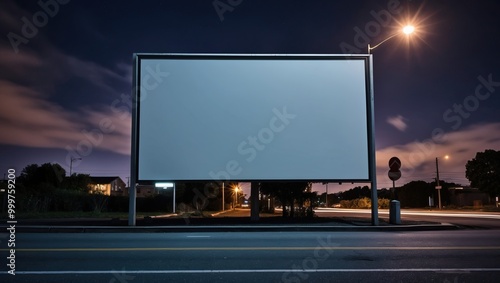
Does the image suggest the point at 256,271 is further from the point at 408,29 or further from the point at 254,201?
the point at 408,29

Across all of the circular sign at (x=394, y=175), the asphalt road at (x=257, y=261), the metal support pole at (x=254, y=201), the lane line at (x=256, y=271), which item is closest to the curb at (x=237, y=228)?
the circular sign at (x=394, y=175)

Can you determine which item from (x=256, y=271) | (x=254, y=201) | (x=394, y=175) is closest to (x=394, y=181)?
(x=394, y=175)

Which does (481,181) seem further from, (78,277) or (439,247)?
(78,277)

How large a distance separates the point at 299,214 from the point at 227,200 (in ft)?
109

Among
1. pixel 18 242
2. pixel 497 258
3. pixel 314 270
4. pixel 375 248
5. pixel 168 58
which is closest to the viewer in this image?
pixel 314 270

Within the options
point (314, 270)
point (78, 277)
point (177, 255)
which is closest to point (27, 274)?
point (78, 277)

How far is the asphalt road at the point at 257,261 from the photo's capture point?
698 centimetres

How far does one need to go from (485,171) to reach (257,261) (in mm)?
58701

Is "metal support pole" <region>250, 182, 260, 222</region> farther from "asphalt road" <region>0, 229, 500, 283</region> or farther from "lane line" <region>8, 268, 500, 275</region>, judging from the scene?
"lane line" <region>8, 268, 500, 275</region>

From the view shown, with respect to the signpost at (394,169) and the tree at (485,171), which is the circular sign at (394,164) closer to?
the signpost at (394,169)

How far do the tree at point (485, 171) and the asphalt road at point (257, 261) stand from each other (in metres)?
51.6

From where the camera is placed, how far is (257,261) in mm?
8398

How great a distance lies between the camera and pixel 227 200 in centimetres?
5678

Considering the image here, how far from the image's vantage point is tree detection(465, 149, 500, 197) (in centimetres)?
5725
